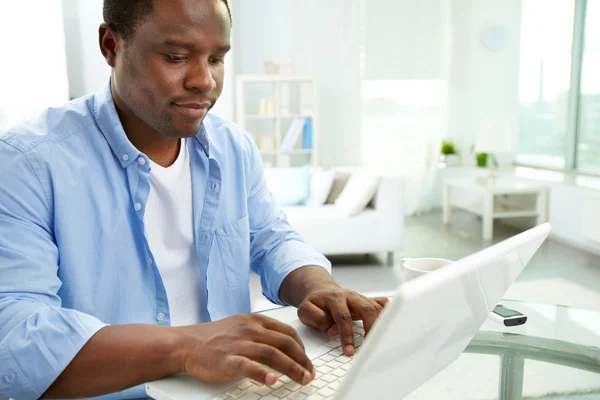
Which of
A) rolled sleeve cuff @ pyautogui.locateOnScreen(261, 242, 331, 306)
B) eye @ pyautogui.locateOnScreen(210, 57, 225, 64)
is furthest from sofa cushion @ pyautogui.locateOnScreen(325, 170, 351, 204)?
eye @ pyautogui.locateOnScreen(210, 57, 225, 64)

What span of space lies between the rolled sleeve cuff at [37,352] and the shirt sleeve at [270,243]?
484 mm

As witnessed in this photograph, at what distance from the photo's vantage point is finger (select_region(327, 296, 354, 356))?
0.83 meters

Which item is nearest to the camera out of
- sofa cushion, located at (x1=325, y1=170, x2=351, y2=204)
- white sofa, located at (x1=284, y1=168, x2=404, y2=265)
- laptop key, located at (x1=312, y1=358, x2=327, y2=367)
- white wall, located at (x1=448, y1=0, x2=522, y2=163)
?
laptop key, located at (x1=312, y1=358, x2=327, y2=367)

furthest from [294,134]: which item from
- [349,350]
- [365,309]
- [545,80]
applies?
[349,350]

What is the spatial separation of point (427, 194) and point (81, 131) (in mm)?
5306

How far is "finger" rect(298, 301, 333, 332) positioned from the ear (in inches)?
22.5

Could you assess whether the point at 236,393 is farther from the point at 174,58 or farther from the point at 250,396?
the point at 174,58

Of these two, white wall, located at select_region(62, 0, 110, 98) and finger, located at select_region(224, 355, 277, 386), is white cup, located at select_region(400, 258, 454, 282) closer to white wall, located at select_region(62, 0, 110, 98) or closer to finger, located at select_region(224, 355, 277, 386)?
finger, located at select_region(224, 355, 277, 386)

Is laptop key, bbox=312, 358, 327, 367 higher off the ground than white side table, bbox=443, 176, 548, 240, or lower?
higher

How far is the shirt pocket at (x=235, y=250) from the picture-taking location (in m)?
1.17

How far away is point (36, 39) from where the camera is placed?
13.0 feet

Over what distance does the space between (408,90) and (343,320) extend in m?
5.45

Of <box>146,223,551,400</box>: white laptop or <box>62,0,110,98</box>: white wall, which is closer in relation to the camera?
<box>146,223,551,400</box>: white laptop

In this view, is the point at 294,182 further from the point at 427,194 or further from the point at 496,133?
the point at 427,194
